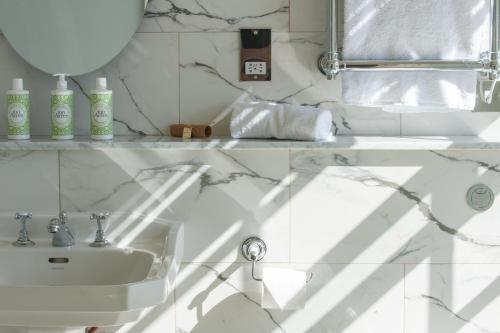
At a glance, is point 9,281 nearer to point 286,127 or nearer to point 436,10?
point 286,127

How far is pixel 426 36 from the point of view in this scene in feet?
6.81

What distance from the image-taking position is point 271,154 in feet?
7.27

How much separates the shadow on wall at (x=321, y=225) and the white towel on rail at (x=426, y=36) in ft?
0.71

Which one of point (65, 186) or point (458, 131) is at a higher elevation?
point (458, 131)

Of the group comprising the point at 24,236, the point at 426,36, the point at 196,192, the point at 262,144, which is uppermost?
the point at 426,36

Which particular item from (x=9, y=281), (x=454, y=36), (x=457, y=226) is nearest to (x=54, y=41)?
(x=9, y=281)

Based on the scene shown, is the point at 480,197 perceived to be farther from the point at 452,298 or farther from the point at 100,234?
the point at 100,234

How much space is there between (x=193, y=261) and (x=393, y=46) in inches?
33.6

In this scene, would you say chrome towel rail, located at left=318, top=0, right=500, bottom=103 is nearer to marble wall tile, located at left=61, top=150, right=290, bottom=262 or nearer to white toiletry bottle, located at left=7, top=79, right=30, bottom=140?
marble wall tile, located at left=61, top=150, right=290, bottom=262

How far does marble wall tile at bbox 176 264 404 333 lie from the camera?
2262mm

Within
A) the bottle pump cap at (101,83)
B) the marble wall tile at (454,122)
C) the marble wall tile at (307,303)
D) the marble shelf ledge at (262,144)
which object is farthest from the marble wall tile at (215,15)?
the marble wall tile at (307,303)

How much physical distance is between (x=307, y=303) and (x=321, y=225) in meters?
0.24

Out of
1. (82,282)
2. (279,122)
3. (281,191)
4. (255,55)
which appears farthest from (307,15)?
(82,282)

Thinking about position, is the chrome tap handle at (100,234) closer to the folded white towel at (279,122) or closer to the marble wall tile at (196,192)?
the marble wall tile at (196,192)
